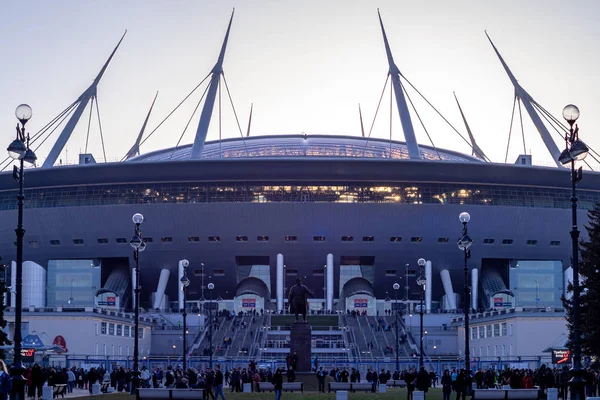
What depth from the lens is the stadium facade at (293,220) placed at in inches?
4154

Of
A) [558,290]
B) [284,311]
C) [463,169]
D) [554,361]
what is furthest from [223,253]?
[554,361]

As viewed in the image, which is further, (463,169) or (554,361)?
(463,169)

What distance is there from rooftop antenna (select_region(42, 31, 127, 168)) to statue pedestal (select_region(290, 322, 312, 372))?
69.7 metres

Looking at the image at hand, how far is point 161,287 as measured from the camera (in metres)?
111

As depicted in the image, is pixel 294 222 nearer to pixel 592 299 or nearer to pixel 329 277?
pixel 329 277

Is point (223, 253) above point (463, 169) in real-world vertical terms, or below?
below

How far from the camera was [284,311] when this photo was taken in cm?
10988

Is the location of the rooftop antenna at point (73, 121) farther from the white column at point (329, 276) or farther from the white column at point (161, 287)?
the white column at point (329, 276)

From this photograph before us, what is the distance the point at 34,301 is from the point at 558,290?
172 ft

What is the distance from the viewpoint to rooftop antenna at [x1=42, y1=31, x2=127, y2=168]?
110438 millimetres

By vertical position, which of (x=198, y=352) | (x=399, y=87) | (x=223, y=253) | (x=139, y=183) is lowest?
(x=198, y=352)

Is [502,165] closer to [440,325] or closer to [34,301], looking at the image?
[440,325]

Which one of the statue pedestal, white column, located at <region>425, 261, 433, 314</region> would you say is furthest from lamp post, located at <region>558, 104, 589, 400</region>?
white column, located at <region>425, 261, 433, 314</region>

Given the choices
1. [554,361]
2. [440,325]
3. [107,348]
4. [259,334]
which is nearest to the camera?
[554,361]
